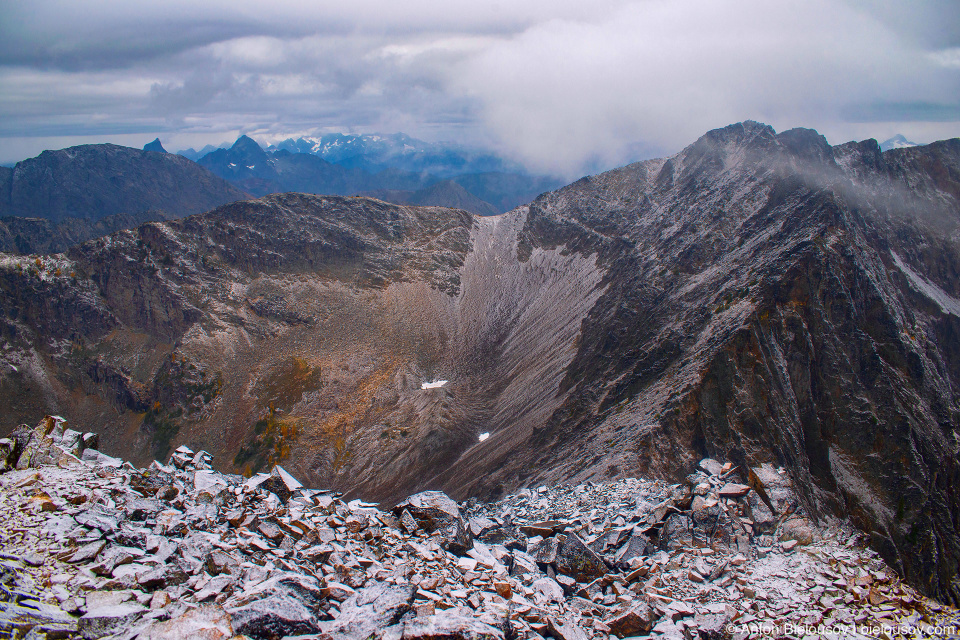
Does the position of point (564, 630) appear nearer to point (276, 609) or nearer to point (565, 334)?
point (276, 609)

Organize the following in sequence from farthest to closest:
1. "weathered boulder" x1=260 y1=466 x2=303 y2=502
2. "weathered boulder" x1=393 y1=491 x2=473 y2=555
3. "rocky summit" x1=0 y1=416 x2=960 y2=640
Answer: "weathered boulder" x1=260 y1=466 x2=303 y2=502
"weathered boulder" x1=393 y1=491 x2=473 y2=555
"rocky summit" x1=0 y1=416 x2=960 y2=640

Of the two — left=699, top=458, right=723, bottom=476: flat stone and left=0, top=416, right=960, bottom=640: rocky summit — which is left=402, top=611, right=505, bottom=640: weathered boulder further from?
left=699, top=458, right=723, bottom=476: flat stone

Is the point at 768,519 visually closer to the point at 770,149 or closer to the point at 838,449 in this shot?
the point at 838,449

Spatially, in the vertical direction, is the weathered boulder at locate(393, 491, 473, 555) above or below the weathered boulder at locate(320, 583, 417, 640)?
below

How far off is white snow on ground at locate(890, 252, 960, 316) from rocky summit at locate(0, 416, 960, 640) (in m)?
104

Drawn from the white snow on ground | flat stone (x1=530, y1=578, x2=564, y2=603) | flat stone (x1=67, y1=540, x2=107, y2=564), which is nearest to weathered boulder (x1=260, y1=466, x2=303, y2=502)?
flat stone (x1=67, y1=540, x2=107, y2=564)

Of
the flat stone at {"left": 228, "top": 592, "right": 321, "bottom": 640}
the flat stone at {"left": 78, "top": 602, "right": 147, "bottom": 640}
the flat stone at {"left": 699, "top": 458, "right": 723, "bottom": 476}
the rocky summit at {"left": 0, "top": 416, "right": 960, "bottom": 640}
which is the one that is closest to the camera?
the flat stone at {"left": 78, "top": 602, "right": 147, "bottom": 640}

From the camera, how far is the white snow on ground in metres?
103

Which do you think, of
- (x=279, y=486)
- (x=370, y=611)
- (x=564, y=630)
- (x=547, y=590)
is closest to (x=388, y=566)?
(x=370, y=611)

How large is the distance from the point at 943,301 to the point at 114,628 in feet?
479

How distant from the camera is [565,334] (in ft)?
415

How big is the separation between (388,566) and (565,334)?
10823cm

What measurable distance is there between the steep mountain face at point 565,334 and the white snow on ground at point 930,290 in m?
0.90

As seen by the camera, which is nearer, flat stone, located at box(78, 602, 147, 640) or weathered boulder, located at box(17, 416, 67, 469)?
flat stone, located at box(78, 602, 147, 640)
